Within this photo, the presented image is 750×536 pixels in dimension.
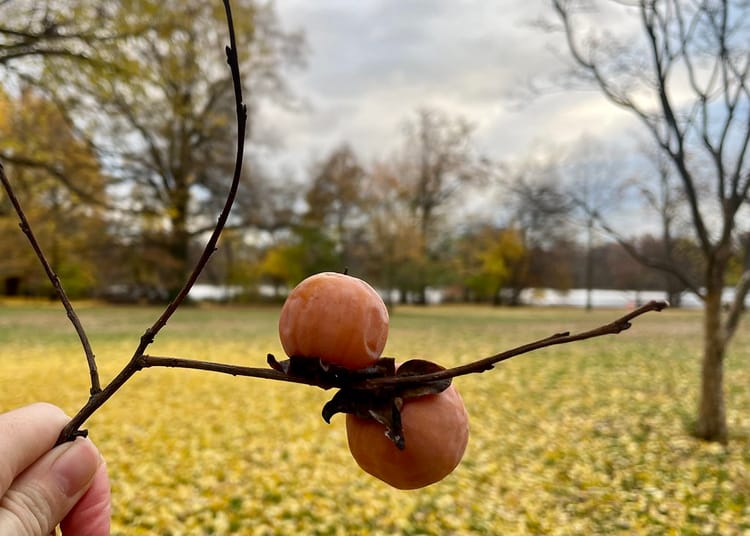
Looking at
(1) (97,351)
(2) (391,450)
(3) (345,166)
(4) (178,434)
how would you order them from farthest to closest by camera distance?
1. (3) (345,166)
2. (1) (97,351)
3. (4) (178,434)
4. (2) (391,450)

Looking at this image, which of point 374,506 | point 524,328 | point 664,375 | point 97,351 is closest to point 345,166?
point 524,328

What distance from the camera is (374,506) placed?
→ 13.5 feet

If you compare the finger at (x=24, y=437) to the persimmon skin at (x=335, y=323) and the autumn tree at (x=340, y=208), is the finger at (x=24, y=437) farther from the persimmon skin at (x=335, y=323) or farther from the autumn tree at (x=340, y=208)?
the autumn tree at (x=340, y=208)

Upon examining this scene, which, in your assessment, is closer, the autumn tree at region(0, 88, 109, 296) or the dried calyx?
the dried calyx

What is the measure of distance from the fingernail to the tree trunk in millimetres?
5943

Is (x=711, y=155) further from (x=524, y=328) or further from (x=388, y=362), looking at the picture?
(x=524, y=328)

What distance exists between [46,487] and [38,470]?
3cm

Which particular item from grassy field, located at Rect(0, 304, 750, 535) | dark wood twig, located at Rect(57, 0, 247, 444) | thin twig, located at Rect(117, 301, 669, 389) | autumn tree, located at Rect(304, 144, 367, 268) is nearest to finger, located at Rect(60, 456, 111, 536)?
dark wood twig, located at Rect(57, 0, 247, 444)

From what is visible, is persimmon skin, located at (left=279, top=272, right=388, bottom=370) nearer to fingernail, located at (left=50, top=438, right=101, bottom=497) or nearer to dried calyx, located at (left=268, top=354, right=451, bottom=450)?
dried calyx, located at (left=268, top=354, right=451, bottom=450)

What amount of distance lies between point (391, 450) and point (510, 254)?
36455mm

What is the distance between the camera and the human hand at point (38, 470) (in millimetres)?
778

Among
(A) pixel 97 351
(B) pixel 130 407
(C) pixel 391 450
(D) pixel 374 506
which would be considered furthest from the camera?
(A) pixel 97 351

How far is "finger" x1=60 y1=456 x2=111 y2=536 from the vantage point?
3.00 ft

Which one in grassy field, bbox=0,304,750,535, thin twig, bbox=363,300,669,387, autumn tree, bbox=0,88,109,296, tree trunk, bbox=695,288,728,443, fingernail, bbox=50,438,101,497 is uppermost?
autumn tree, bbox=0,88,109,296
